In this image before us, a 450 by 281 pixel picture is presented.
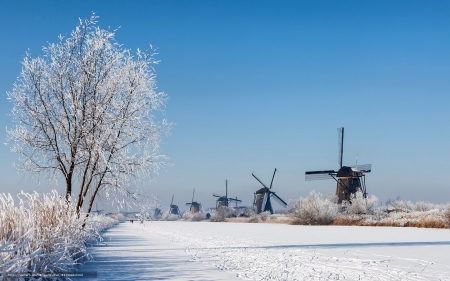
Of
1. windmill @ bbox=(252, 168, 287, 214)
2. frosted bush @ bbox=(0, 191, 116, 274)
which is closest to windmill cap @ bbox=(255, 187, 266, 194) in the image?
windmill @ bbox=(252, 168, 287, 214)

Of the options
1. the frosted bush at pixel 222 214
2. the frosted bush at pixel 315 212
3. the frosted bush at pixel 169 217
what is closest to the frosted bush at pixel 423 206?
the frosted bush at pixel 315 212

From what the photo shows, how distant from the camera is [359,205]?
150 ft

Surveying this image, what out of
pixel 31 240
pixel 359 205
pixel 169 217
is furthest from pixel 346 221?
pixel 169 217

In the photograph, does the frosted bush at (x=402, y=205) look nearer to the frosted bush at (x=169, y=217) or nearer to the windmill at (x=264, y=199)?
the windmill at (x=264, y=199)

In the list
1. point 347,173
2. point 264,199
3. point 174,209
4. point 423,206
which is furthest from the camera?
point 174,209

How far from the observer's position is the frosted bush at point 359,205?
4572cm

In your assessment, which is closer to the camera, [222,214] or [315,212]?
[315,212]

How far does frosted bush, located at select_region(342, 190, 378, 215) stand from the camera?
45.7m

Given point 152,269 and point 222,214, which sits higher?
point 152,269

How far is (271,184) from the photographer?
7706 cm

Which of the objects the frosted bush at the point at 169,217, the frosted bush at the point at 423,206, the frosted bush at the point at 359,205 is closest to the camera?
the frosted bush at the point at 359,205

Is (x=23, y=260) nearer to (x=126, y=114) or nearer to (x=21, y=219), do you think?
(x=21, y=219)

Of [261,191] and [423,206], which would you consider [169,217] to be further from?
[423,206]

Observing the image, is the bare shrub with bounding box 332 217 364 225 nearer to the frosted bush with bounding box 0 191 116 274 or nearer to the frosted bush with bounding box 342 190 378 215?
the frosted bush with bounding box 342 190 378 215
